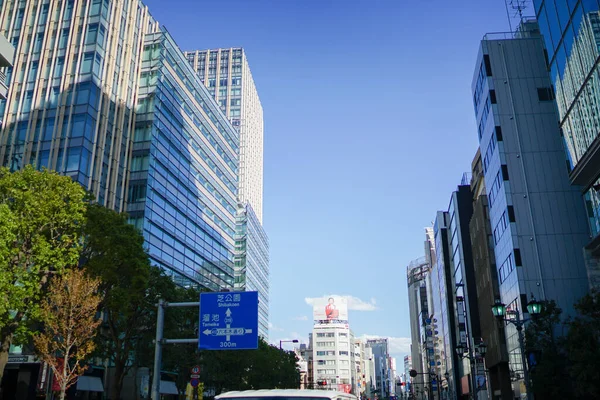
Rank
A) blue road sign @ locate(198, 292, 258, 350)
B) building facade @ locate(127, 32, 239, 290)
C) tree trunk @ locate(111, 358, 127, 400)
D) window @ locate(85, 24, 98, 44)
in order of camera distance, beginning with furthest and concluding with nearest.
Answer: building facade @ locate(127, 32, 239, 290), window @ locate(85, 24, 98, 44), tree trunk @ locate(111, 358, 127, 400), blue road sign @ locate(198, 292, 258, 350)

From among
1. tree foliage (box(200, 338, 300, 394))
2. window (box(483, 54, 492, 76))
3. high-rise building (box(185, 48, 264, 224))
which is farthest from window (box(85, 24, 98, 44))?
high-rise building (box(185, 48, 264, 224))

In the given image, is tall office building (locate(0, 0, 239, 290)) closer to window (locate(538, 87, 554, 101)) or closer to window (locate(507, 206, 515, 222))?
window (locate(507, 206, 515, 222))

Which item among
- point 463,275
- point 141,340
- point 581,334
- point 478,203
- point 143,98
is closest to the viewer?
point 581,334

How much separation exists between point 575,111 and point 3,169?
32.6 m

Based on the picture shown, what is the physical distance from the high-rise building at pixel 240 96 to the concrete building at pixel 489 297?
85525 mm

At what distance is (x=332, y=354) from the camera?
180000mm

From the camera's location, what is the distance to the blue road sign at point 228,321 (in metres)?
20.9

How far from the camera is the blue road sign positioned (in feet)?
68.5

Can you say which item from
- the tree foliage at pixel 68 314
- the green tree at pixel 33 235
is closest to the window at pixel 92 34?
the green tree at pixel 33 235

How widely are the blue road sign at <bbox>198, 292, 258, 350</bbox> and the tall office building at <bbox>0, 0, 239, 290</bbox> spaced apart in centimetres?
3522

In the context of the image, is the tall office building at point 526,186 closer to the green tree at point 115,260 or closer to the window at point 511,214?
the window at point 511,214

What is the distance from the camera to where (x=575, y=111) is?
33.8 meters

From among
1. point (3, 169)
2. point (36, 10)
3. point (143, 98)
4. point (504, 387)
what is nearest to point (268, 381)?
→ point (504, 387)

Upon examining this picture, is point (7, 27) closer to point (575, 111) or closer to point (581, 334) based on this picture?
point (575, 111)
